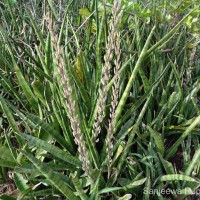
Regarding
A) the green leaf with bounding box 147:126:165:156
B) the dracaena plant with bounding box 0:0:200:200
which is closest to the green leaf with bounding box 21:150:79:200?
the dracaena plant with bounding box 0:0:200:200

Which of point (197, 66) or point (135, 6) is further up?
point (135, 6)

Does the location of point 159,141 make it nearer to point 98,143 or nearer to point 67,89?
point 98,143

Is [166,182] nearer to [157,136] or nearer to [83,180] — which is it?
[157,136]

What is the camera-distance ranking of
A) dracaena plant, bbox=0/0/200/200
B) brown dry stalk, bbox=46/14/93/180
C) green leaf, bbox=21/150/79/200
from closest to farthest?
brown dry stalk, bbox=46/14/93/180 < green leaf, bbox=21/150/79/200 < dracaena plant, bbox=0/0/200/200

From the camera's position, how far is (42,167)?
0.75 m

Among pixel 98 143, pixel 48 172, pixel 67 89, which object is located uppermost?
pixel 67 89

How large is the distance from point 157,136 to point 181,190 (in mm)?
177

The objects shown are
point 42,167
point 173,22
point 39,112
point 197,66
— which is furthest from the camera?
point 173,22

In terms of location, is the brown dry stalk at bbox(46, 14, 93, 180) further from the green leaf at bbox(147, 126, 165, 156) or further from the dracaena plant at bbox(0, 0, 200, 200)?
the green leaf at bbox(147, 126, 165, 156)

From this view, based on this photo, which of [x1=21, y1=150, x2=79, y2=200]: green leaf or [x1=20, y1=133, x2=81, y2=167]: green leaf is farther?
[x1=20, y1=133, x2=81, y2=167]: green leaf

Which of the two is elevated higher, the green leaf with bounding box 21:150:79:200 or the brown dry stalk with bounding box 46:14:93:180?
the brown dry stalk with bounding box 46:14:93:180

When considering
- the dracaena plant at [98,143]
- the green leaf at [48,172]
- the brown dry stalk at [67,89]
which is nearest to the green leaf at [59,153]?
the dracaena plant at [98,143]

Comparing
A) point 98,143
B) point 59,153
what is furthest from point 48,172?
point 98,143

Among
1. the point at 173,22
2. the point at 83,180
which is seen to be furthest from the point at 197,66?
the point at 83,180
